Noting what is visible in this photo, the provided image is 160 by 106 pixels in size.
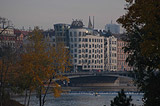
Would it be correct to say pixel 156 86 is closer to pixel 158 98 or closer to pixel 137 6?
pixel 158 98

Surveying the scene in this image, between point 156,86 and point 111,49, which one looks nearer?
point 156,86

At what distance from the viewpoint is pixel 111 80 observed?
383 feet

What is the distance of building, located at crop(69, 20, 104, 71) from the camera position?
Answer: 131000 millimetres

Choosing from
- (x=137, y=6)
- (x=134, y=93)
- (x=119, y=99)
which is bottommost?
(x=134, y=93)

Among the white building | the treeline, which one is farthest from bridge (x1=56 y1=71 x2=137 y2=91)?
the treeline

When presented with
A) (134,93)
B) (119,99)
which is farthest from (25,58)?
(134,93)

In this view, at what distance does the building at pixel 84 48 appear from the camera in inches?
5157

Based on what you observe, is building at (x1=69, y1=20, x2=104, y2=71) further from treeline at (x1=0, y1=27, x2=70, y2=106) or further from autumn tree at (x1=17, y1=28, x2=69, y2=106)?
treeline at (x1=0, y1=27, x2=70, y2=106)

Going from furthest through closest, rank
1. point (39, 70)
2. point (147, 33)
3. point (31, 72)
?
1. point (39, 70)
2. point (31, 72)
3. point (147, 33)

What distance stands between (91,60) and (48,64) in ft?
307

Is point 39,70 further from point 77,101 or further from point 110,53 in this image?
point 110,53

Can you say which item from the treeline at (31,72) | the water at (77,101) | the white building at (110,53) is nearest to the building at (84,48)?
the white building at (110,53)

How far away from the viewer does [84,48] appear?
134000mm

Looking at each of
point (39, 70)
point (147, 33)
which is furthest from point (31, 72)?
point (147, 33)
